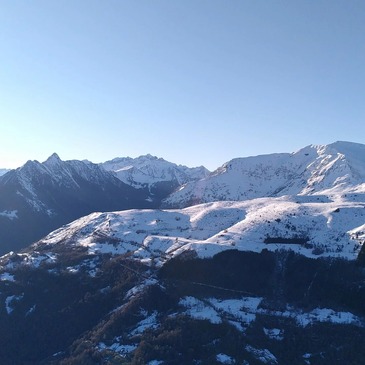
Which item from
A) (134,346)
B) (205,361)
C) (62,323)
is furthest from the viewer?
(62,323)

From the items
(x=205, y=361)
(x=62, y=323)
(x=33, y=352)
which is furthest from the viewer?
(x=62, y=323)

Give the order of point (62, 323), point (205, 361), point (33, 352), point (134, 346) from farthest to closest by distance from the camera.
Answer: point (62, 323) → point (33, 352) → point (134, 346) → point (205, 361)

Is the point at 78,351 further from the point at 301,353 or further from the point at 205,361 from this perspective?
the point at 301,353

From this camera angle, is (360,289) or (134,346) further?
(360,289)

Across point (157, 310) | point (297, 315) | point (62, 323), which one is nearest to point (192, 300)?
point (157, 310)

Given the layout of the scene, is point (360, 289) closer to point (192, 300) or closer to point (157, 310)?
point (192, 300)

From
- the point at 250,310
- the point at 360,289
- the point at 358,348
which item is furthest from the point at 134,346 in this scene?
the point at 360,289

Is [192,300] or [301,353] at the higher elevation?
[192,300]

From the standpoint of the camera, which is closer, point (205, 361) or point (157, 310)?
point (205, 361)

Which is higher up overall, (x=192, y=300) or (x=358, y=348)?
(x=192, y=300)
